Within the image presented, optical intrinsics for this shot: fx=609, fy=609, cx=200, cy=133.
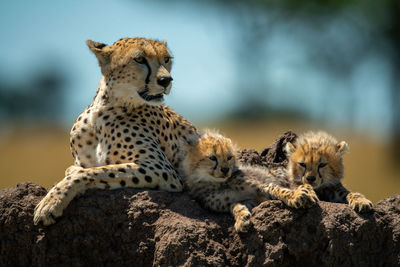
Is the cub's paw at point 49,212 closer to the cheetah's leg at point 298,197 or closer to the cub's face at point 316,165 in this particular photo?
the cheetah's leg at point 298,197

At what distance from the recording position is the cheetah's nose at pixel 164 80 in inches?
174

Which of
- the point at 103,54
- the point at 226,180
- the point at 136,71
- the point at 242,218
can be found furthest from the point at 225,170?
the point at 103,54

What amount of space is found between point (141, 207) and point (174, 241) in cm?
40

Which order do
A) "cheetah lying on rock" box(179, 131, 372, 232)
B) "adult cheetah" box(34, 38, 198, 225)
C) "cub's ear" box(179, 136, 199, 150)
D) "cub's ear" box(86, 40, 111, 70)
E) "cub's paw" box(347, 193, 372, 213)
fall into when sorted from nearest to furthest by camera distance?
"cub's paw" box(347, 193, 372, 213) < "cheetah lying on rock" box(179, 131, 372, 232) < "adult cheetah" box(34, 38, 198, 225) < "cub's ear" box(179, 136, 199, 150) < "cub's ear" box(86, 40, 111, 70)

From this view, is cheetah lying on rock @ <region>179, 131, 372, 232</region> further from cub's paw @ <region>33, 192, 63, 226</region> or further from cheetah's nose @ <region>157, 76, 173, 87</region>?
cub's paw @ <region>33, 192, 63, 226</region>

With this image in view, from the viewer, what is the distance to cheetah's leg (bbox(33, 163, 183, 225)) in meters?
3.87

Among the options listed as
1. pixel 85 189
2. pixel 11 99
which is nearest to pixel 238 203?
pixel 85 189

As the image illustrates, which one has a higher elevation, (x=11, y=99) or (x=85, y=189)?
(x=11, y=99)

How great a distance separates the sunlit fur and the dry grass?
20.4 ft

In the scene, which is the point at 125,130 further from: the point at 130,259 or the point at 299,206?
the point at 299,206

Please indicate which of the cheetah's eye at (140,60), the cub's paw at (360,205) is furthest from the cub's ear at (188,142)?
the cub's paw at (360,205)

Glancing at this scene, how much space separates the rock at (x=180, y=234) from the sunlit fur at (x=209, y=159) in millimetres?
204

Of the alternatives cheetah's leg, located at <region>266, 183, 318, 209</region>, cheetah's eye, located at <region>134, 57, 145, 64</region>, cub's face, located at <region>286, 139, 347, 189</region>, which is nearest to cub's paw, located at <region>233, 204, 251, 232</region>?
cheetah's leg, located at <region>266, 183, 318, 209</region>

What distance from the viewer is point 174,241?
3.67 meters
